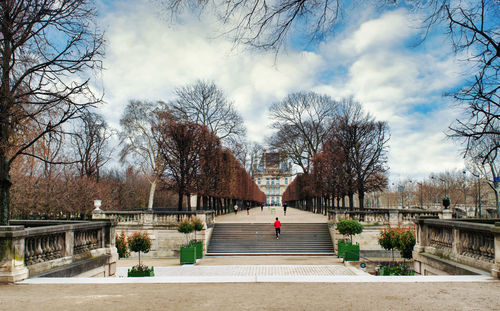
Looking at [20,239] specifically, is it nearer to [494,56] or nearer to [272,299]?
[272,299]

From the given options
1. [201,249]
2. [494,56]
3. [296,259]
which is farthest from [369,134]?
[494,56]

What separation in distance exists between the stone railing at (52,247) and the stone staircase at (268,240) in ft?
50.3

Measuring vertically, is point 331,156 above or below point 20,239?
above

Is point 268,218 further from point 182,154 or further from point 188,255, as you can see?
point 188,255

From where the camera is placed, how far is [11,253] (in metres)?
6.84

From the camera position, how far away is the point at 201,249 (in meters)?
23.5

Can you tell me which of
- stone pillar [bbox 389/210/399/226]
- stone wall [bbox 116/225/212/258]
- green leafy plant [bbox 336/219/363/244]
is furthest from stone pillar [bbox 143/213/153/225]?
stone pillar [bbox 389/210/399/226]

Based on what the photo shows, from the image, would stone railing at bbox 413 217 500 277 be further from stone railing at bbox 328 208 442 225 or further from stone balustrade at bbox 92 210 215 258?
stone balustrade at bbox 92 210 215 258

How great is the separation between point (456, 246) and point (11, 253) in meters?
8.95

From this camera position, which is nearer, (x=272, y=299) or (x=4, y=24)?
(x=272, y=299)

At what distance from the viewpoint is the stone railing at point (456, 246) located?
24.7 ft

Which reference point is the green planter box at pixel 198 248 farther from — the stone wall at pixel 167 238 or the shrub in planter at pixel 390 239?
the shrub in planter at pixel 390 239

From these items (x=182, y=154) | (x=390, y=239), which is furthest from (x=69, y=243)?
(x=182, y=154)

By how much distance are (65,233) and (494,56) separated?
9.82 meters
